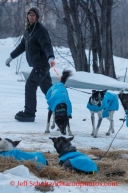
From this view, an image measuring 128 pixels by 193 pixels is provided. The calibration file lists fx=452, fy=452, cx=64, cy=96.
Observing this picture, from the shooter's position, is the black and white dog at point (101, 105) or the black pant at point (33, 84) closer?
the black and white dog at point (101, 105)

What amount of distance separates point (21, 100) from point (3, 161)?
6812 millimetres

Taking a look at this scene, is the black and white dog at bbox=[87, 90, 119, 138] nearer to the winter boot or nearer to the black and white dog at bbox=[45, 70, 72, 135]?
the black and white dog at bbox=[45, 70, 72, 135]

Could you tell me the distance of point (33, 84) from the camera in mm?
8469

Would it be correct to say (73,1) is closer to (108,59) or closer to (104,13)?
(104,13)

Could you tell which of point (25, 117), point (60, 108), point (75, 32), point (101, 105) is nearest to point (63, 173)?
point (60, 108)

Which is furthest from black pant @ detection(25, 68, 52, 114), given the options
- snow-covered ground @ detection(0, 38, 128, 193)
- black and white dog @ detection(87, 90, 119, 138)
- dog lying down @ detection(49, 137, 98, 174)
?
dog lying down @ detection(49, 137, 98, 174)

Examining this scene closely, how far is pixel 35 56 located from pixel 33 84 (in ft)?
1.79

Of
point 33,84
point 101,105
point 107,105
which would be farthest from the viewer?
point 33,84

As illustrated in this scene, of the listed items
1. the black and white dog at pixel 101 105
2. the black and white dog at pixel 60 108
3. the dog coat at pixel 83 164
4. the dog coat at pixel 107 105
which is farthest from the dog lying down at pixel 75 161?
the dog coat at pixel 107 105

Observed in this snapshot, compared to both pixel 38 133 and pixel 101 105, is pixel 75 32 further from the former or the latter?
pixel 38 133

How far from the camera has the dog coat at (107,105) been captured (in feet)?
25.6

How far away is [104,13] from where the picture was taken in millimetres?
19047

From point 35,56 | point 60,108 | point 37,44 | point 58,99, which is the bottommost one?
point 60,108

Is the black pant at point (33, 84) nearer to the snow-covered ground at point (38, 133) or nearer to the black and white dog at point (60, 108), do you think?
the snow-covered ground at point (38, 133)
